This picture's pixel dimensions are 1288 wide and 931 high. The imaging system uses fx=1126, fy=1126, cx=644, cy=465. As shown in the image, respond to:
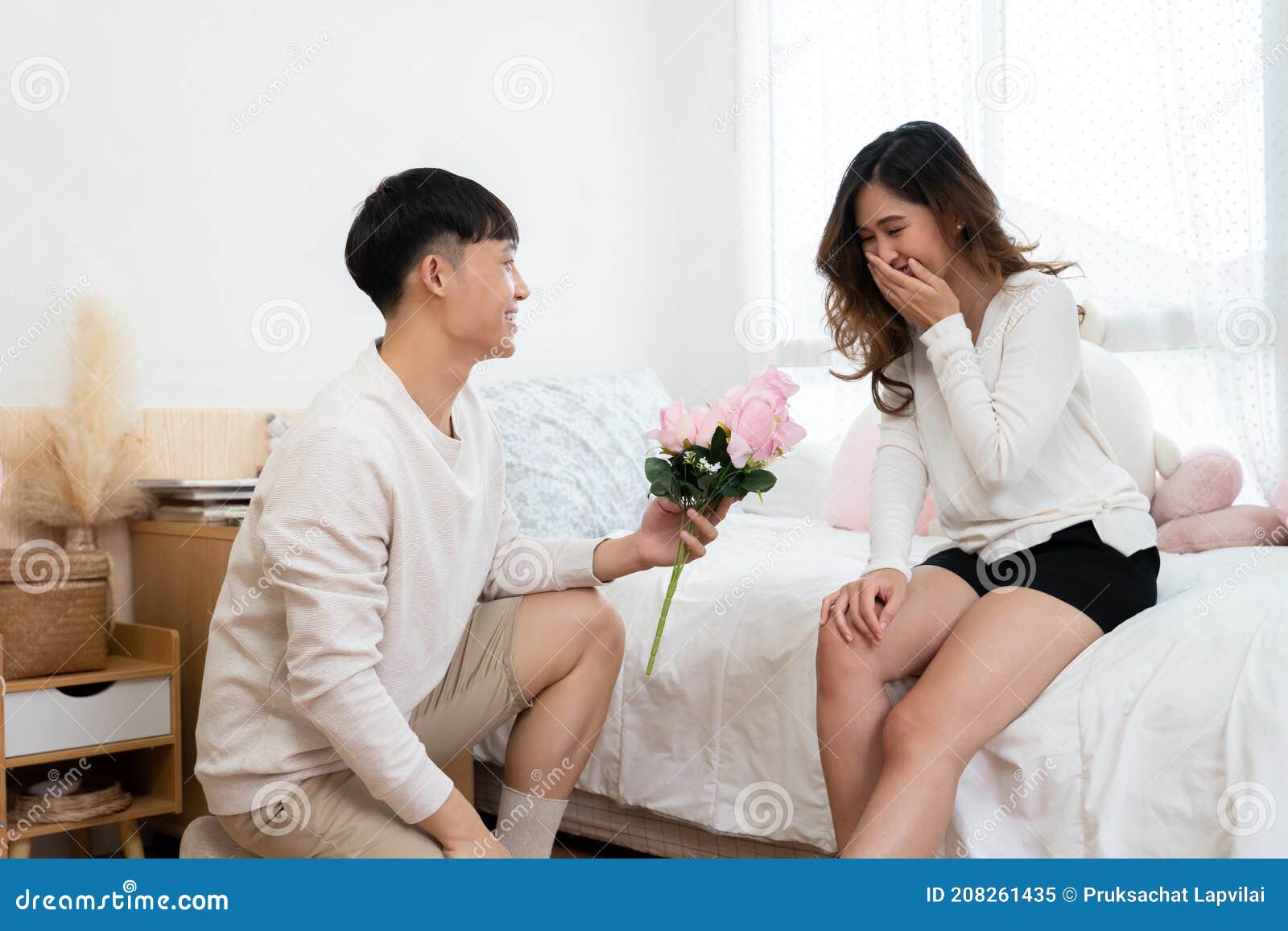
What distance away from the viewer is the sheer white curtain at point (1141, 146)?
2.31 metres

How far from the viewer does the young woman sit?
133 cm

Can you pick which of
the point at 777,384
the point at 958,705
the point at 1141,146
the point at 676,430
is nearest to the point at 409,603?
the point at 676,430

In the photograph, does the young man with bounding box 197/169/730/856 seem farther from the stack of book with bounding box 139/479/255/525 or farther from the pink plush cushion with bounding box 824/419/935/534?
the pink plush cushion with bounding box 824/419/935/534

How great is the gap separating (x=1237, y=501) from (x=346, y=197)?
2.04 meters

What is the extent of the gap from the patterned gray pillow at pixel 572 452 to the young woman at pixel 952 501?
62 cm

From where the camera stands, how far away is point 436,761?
1.51 metres

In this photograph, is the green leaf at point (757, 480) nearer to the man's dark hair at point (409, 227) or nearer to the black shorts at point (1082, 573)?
the black shorts at point (1082, 573)

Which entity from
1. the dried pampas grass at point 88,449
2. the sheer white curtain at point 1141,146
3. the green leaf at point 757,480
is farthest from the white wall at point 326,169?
the green leaf at point 757,480

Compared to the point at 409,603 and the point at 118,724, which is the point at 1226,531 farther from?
the point at 118,724

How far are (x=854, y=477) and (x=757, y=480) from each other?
1.12 m
